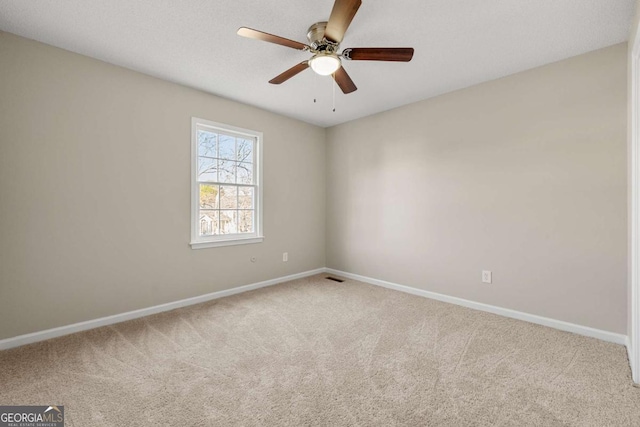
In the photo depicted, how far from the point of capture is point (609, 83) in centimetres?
235

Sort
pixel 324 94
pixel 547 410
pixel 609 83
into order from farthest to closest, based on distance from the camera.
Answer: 1. pixel 324 94
2. pixel 609 83
3. pixel 547 410

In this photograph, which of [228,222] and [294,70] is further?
[228,222]

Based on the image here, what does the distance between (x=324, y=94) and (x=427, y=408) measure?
3124mm

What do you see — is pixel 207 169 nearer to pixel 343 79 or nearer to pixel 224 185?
pixel 224 185

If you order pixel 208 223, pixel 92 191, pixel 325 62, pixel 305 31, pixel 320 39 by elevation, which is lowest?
pixel 208 223

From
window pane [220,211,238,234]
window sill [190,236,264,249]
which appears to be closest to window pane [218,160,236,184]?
window pane [220,211,238,234]

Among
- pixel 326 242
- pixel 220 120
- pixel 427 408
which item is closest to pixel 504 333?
pixel 427 408

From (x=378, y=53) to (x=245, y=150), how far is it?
2.36 metres

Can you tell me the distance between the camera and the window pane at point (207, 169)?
3.38m

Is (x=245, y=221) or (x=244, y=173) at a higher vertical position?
(x=244, y=173)

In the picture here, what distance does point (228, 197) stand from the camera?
12.0ft

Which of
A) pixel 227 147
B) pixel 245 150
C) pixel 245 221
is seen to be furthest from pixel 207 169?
pixel 245 221

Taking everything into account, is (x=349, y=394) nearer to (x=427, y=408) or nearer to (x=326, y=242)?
(x=427, y=408)

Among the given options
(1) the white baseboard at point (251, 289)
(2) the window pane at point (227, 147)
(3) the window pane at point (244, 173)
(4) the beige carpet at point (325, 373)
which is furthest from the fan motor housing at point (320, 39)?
(1) the white baseboard at point (251, 289)
